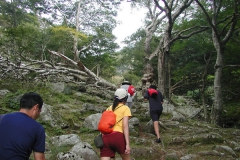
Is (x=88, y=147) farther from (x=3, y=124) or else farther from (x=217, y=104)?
(x=217, y=104)

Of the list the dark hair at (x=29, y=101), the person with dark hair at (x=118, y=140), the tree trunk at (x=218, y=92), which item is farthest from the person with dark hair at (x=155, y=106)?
the tree trunk at (x=218, y=92)

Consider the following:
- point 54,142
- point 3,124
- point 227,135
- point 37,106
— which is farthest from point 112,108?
point 227,135

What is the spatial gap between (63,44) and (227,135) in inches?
716

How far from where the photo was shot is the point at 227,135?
24.1 feet

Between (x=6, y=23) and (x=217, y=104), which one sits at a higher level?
(x=6, y=23)

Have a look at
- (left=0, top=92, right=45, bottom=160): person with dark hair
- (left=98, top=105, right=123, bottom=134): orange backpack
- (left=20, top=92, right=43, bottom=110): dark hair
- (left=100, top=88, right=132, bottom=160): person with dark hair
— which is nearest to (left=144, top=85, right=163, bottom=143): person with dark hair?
(left=100, top=88, right=132, bottom=160): person with dark hair

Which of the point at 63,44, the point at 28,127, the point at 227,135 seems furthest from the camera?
the point at 63,44

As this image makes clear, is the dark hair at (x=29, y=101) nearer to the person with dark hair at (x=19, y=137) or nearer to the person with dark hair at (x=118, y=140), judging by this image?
the person with dark hair at (x=19, y=137)

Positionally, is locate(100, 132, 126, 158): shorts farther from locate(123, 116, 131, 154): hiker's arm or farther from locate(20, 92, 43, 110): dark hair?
locate(20, 92, 43, 110): dark hair

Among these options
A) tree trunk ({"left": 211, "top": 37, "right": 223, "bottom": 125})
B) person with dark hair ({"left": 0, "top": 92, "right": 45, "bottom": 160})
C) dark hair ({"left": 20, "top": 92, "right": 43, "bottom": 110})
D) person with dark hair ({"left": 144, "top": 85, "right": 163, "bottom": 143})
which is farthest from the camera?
tree trunk ({"left": 211, "top": 37, "right": 223, "bottom": 125})

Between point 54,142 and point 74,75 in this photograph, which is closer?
point 54,142

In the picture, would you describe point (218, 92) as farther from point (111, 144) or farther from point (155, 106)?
point (111, 144)

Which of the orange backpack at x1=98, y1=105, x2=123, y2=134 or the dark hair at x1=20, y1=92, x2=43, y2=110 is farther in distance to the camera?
the orange backpack at x1=98, y1=105, x2=123, y2=134

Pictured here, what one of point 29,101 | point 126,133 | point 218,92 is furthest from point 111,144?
point 218,92
